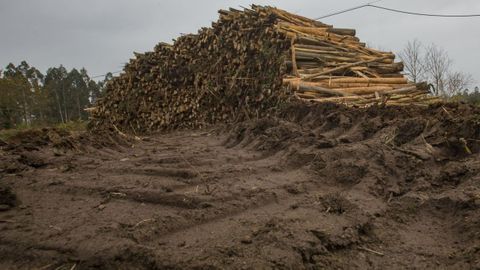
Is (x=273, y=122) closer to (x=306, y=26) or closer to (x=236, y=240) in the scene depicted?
(x=236, y=240)

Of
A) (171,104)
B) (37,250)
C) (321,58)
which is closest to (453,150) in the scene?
(37,250)

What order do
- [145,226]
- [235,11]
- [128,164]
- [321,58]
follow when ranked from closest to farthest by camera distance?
[145,226] < [128,164] < [321,58] < [235,11]

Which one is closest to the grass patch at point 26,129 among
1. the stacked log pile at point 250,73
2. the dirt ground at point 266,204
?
the stacked log pile at point 250,73

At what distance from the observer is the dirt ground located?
90.6 inches

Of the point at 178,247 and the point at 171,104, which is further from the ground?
the point at 171,104

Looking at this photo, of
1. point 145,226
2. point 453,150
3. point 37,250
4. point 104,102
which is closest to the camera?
point 37,250

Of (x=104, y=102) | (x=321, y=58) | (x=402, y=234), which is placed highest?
(x=321, y=58)

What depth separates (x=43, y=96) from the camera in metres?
36.0

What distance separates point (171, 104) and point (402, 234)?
8193 mm

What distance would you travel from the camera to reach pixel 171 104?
10258mm

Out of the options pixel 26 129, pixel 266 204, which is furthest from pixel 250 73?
pixel 26 129

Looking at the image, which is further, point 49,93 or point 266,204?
point 49,93

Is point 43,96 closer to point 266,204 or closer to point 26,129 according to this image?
point 26,129

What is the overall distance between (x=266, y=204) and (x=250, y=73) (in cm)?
570
